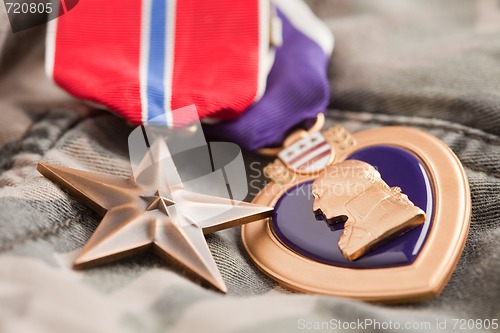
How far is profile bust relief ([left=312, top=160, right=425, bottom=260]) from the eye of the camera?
0.52m

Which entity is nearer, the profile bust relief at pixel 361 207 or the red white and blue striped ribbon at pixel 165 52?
the profile bust relief at pixel 361 207

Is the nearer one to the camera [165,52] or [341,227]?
[341,227]

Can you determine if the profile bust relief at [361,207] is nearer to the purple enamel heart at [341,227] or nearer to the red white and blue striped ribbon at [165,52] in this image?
the purple enamel heart at [341,227]

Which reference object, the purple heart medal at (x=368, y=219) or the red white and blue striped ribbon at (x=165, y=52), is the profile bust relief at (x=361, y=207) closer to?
the purple heart medal at (x=368, y=219)

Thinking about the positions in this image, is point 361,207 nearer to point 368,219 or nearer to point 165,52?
point 368,219

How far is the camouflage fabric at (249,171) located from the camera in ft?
1.51

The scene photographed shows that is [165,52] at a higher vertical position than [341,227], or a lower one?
higher

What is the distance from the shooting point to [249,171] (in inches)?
27.0

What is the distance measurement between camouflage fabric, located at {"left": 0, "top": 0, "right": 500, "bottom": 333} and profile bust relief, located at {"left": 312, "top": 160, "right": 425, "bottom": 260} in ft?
0.21

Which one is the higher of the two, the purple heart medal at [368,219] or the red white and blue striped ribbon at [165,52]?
the red white and blue striped ribbon at [165,52]

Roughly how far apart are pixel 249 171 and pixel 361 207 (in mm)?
177

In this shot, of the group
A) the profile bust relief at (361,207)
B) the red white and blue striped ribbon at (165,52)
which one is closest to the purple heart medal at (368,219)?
the profile bust relief at (361,207)

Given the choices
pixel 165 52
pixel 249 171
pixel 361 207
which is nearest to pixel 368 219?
pixel 361 207

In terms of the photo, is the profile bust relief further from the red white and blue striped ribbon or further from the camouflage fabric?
the red white and blue striped ribbon
